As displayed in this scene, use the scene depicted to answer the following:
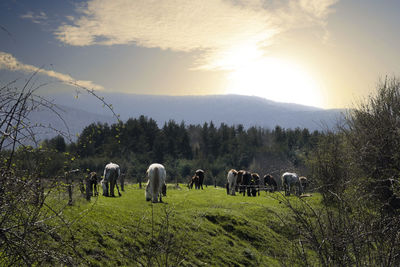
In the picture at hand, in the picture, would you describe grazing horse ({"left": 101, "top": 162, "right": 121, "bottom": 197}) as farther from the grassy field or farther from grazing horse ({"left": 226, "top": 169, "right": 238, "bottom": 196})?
grazing horse ({"left": 226, "top": 169, "right": 238, "bottom": 196})

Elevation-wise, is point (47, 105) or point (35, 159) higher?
point (47, 105)

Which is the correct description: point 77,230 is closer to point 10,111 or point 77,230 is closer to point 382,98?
point 10,111

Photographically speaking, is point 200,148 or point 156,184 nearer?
point 156,184

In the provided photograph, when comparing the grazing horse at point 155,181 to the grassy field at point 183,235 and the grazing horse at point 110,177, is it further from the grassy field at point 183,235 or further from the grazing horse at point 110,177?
the grazing horse at point 110,177

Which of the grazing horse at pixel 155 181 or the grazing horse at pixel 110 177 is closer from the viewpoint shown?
the grazing horse at pixel 155 181

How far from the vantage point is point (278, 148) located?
345 feet

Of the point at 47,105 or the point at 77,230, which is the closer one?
the point at 47,105

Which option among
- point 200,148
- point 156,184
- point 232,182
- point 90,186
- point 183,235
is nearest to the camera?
point 183,235

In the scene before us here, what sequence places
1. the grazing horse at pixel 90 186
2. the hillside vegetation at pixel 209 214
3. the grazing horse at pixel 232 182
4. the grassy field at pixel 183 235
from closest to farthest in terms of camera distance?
the hillside vegetation at pixel 209 214
the grassy field at pixel 183 235
the grazing horse at pixel 90 186
the grazing horse at pixel 232 182

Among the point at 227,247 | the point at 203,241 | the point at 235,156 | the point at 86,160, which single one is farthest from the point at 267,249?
the point at 235,156

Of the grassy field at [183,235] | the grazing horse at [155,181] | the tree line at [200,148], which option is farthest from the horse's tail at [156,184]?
the tree line at [200,148]

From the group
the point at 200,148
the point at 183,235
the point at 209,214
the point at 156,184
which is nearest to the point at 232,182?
the point at 156,184

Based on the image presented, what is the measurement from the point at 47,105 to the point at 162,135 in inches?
3882

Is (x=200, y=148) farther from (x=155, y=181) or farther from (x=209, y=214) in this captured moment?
(x=209, y=214)
